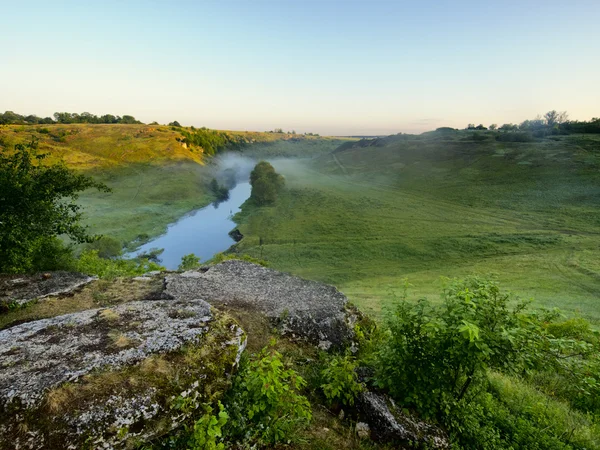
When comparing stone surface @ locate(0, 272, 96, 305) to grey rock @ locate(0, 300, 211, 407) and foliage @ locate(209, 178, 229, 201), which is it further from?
foliage @ locate(209, 178, 229, 201)

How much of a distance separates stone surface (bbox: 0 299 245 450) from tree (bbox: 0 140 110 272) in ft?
28.5

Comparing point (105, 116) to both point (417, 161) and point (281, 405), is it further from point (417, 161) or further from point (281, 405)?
point (281, 405)

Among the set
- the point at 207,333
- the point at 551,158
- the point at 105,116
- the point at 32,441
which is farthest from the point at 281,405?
the point at 105,116

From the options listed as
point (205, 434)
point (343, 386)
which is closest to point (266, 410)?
point (205, 434)

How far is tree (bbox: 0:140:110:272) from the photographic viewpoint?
46.5 ft

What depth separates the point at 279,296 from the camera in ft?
50.2

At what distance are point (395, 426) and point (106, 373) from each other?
671 centimetres

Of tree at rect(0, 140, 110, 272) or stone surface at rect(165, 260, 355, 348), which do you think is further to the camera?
tree at rect(0, 140, 110, 272)

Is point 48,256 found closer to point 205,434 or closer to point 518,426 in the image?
point 205,434

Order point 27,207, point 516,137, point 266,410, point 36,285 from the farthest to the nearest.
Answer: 1. point 516,137
2. point 27,207
3. point 36,285
4. point 266,410

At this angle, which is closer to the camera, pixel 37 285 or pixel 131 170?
pixel 37 285

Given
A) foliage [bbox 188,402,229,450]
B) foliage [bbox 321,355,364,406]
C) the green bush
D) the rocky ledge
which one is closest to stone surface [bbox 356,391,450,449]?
foliage [bbox 321,355,364,406]

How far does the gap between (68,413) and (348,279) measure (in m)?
39.2

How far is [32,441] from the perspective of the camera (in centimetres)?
521
